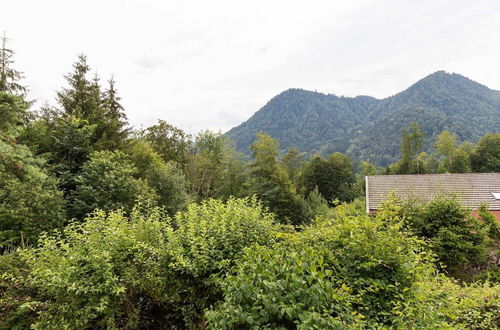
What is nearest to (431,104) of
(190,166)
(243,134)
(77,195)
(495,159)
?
(243,134)

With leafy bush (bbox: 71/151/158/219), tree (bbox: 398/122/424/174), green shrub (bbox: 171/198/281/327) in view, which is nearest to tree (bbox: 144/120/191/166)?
leafy bush (bbox: 71/151/158/219)

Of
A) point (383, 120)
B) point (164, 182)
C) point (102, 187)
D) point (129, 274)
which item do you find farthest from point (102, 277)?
point (383, 120)

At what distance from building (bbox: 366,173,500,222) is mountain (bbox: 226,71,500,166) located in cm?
7580

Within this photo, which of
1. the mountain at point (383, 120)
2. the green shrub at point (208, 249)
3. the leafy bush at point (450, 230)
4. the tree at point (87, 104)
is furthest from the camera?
the mountain at point (383, 120)

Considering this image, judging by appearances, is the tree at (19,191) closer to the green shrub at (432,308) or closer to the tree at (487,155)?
the green shrub at (432,308)

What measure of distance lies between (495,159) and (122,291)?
4979cm

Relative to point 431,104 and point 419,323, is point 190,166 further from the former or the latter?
point 431,104

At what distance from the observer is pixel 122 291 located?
3199 millimetres

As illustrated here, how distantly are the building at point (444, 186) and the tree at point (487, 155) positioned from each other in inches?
1009

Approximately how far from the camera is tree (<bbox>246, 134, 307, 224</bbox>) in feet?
79.6

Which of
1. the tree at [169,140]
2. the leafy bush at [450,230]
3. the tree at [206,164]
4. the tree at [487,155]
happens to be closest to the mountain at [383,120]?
the tree at [487,155]

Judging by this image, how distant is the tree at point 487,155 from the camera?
1450 inches

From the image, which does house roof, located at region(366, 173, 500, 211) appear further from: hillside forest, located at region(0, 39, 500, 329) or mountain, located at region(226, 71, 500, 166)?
→ mountain, located at region(226, 71, 500, 166)

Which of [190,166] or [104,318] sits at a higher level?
[190,166]
